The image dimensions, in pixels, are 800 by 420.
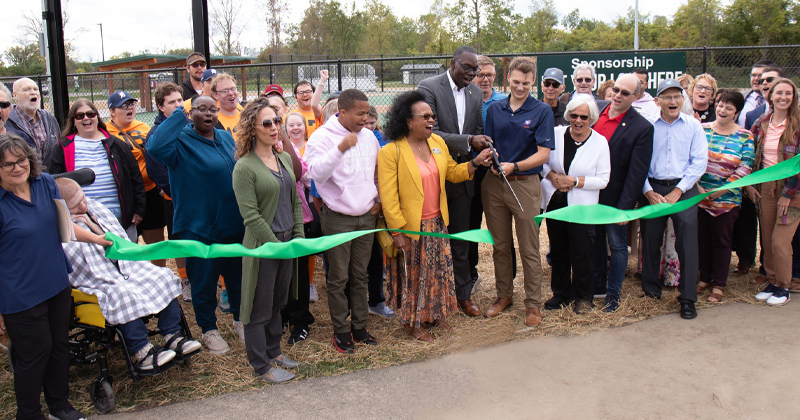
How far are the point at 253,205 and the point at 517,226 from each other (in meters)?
2.42

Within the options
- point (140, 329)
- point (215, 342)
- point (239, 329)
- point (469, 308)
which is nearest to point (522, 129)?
point (469, 308)

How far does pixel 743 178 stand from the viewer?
552cm

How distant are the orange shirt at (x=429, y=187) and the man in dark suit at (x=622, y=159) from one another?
171cm

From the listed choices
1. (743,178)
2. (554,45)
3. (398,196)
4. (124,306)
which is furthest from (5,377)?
(554,45)

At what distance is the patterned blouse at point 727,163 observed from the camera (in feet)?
18.7

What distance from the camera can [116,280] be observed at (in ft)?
13.7

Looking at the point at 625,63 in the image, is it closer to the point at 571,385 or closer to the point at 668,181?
the point at 668,181

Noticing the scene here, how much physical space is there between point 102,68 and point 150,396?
100 ft

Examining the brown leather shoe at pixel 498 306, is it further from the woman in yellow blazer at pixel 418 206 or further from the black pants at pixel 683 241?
the black pants at pixel 683 241

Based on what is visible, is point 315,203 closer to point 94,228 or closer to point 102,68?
point 94,228

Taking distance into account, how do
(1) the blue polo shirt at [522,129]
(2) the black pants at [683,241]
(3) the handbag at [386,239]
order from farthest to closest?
(2) the black pants at [683,241] < (1) the blue polo shirt at [522,129] < (3) the handbag at [386,239]

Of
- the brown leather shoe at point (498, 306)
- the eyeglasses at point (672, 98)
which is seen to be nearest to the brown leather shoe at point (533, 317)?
the brown leather shoe at point (498, 306)

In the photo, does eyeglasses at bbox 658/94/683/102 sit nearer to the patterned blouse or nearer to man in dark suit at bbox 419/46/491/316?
the patterned blouse

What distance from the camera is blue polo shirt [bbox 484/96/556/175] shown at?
5008 mm
